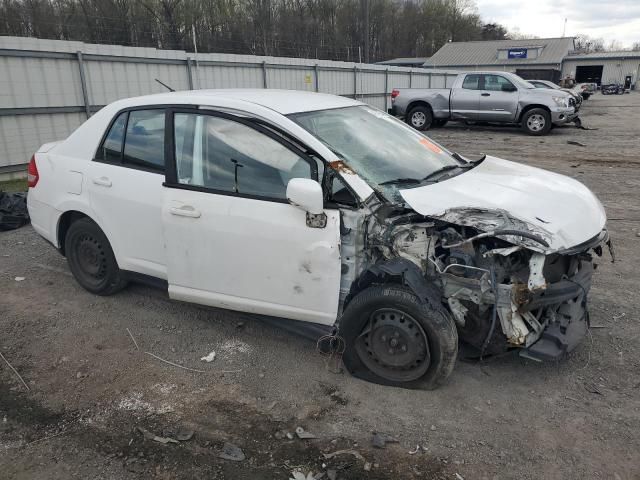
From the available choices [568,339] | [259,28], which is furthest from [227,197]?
[259,28]

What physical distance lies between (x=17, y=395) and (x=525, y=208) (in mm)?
3419

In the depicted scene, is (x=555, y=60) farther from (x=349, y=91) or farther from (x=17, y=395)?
(x=17, y=395)

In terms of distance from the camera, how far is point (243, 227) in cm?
331

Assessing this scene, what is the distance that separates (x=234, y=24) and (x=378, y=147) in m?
33.0

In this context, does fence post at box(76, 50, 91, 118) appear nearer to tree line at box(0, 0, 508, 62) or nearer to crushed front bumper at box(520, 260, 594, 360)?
tree line at box(0, 0, 508, 62)

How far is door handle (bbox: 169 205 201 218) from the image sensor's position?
3471 mm

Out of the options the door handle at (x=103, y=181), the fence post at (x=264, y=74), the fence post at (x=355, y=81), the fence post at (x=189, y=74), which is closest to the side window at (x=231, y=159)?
the door handle at (x=103, y=181)

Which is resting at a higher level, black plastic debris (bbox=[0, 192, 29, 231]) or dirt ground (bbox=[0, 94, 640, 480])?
black plastic debris (bbox=[0, 192, 29, 231])

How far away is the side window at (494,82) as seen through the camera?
52.1ft

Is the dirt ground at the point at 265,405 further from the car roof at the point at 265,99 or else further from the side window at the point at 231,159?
the car roof at the point at 265,99

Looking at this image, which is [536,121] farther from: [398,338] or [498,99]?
[398,338]

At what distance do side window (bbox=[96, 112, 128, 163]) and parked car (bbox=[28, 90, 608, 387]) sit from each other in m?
0.04

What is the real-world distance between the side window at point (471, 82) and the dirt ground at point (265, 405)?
13201 mm

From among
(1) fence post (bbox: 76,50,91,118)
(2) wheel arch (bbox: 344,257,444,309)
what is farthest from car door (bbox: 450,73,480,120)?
(2) wheel arch (bbox: 344,257,444,309)
